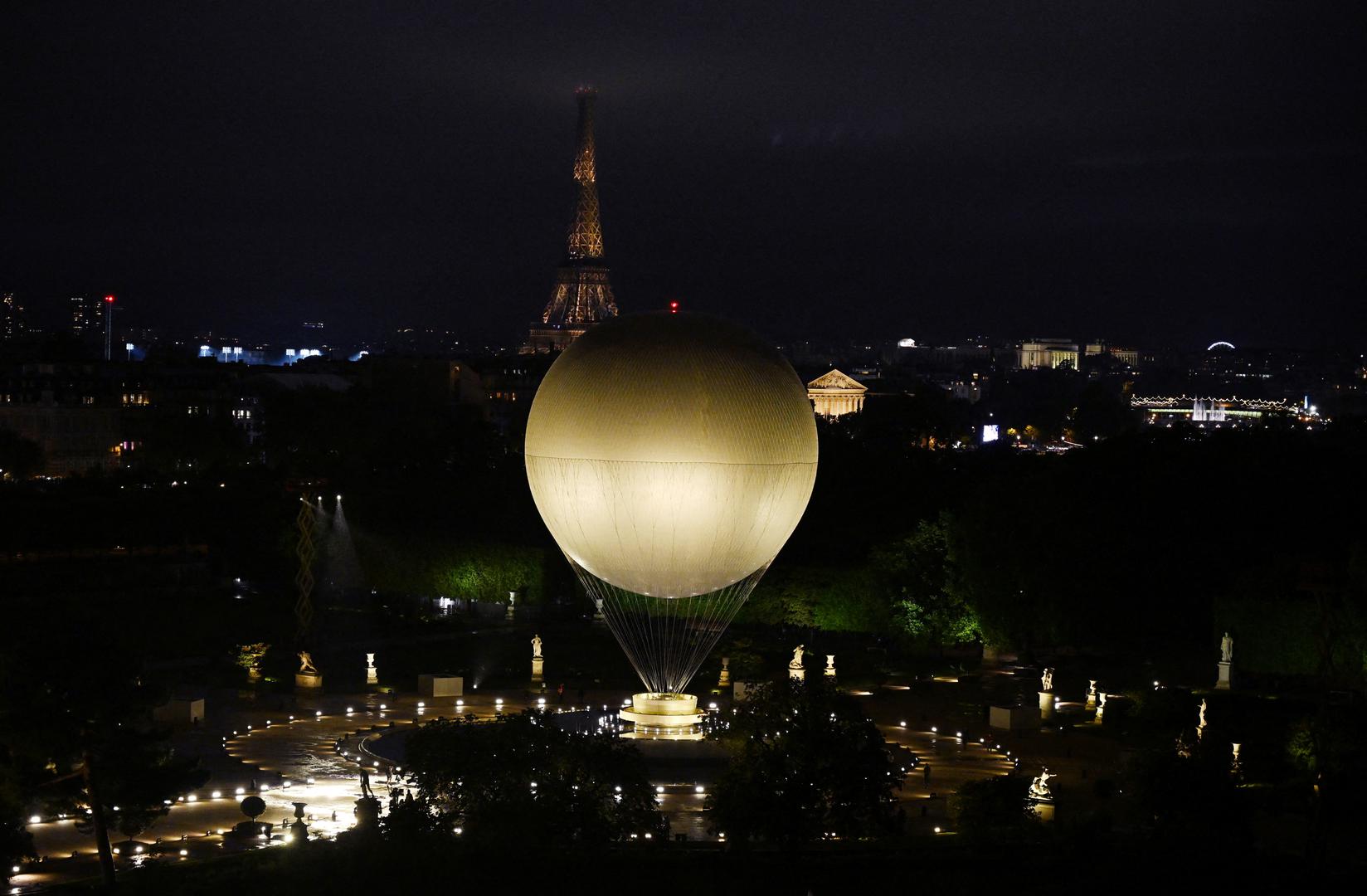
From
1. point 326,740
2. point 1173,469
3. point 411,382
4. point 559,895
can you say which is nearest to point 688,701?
point 326,740

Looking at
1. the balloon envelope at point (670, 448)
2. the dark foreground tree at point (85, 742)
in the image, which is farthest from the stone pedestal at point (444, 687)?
the dark foreground tree at point (85, 742)

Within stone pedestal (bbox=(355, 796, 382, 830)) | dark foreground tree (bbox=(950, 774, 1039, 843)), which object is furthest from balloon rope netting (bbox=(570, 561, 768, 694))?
stone pedestal (bbox=(355, 796, 382, 830))

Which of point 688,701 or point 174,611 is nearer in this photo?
point 688,701

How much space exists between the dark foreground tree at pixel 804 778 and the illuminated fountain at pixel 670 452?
5.81m

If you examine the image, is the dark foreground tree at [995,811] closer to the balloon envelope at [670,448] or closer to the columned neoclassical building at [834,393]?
the balloon envelope at [670,448]

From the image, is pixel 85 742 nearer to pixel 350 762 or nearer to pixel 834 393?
pixel 350 762

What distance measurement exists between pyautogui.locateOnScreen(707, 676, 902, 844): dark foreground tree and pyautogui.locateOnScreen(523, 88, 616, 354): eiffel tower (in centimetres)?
13200

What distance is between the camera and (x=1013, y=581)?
4747cm

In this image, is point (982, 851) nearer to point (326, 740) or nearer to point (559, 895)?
point (559, 895)

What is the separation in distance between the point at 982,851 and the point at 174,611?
32.6m

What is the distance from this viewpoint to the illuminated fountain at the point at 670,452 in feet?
108

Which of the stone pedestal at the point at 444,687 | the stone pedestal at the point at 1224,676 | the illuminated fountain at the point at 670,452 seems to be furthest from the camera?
the stone pedestal at the point at 444,687

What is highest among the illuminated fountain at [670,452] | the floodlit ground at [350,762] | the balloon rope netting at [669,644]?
the illuminated fountain at [670,452]

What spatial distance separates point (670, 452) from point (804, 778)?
295 inches
